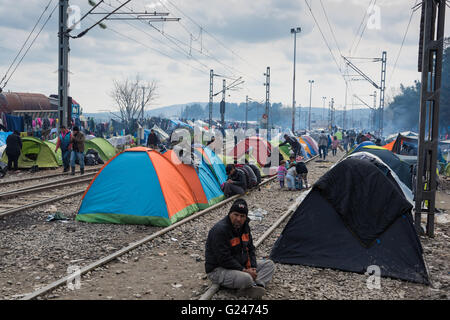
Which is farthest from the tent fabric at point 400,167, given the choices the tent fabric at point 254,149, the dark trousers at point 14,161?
the dark trousers at point 14,161

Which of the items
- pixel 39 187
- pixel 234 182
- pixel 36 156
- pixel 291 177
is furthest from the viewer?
pixel 36 156

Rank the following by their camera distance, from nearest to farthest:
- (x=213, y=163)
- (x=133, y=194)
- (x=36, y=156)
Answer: (x=133, y=194), (x=213, y=163), (x=36, y=156)

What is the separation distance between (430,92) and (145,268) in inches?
261

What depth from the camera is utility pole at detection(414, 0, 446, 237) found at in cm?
892

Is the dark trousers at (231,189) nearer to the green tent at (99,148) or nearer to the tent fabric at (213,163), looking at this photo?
the tent fabric at (213,163)

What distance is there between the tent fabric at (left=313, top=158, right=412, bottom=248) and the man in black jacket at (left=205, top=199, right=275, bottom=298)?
1.97 metres

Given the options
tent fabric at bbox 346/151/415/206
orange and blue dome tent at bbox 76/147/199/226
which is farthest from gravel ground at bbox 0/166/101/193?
tent fabric at bbox 346/151/415/206

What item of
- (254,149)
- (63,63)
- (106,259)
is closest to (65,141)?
(63,63)

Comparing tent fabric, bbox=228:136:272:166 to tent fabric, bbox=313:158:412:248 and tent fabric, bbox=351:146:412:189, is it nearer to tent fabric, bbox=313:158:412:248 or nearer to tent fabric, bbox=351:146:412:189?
tent fabric, bbox=351:146:412:189

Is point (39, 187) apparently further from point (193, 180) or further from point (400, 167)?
point (400, 167)

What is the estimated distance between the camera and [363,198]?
7.01m

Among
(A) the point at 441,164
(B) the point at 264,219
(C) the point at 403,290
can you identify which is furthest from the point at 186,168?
(A) the point at 441,164
